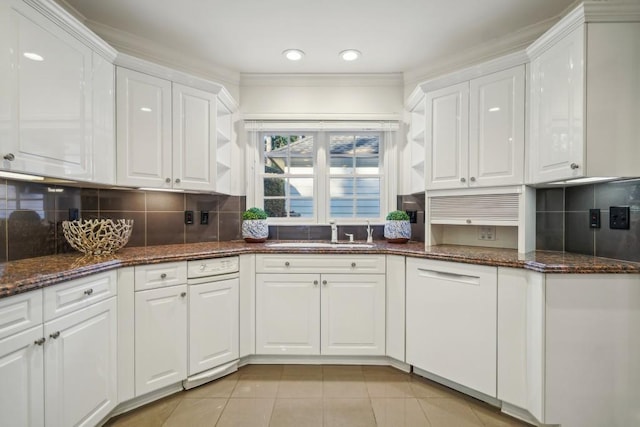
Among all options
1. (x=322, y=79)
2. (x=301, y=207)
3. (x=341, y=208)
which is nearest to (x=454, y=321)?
(x=341, y=208)

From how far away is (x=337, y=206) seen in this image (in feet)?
9.82

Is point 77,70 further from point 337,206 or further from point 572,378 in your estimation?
point 572,378

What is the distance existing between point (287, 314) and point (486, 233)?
66.2 inches

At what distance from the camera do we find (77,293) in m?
1.49

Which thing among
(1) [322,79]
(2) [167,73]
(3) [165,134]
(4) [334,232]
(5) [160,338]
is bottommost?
(5) [160,338]

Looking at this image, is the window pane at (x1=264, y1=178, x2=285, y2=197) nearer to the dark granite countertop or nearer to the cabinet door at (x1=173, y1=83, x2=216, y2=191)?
the cabinet door at (x1=173, y1=83, x2=216, y2=191)

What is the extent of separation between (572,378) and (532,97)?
5.32 feet

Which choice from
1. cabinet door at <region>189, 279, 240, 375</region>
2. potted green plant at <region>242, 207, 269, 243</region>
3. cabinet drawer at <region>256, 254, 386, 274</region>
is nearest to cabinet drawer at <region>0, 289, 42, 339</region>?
cabinet door at <region>189, 279, 240, 375</region>

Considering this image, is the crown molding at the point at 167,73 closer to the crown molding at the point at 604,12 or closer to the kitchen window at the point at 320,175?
the kitchen window at the point at 320,175

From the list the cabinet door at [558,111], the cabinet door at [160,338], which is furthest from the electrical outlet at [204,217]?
the cabinet door at [558,111]

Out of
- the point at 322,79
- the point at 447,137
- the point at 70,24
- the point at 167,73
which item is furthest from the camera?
the point at 322,79

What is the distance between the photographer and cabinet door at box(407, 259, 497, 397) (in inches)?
72.1

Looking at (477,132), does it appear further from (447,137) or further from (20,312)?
(20,312)

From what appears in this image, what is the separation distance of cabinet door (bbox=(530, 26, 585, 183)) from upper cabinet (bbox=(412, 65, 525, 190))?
10 centimetres
